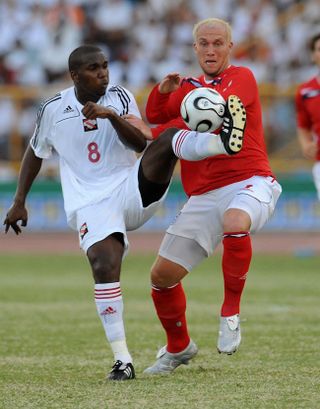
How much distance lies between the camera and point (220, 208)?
6.63 metres

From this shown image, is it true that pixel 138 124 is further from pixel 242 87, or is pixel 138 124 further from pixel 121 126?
pixel 242 87

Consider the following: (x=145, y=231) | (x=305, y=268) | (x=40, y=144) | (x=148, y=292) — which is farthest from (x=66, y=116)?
(x=145, y=231)

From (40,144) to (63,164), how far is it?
19 centimetres

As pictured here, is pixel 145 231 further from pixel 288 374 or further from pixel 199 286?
pixel 288 374

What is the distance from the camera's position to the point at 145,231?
63.8 ft

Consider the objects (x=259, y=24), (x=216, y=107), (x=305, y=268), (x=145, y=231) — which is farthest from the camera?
(x=259, y=24)

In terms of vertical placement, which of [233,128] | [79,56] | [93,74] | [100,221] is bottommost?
[100,221]

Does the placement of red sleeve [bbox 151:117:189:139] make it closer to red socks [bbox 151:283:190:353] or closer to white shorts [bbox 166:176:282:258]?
white shorts [bbox 166:176:282:258]

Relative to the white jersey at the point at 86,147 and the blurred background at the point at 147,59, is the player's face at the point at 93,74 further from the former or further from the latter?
the blurred background at the point at 147,59

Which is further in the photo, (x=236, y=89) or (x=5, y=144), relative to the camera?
(x=5, y=144)

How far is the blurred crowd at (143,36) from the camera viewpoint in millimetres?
20578

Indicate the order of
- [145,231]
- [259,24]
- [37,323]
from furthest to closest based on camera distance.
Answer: [259,24], [145,231], [37,323]

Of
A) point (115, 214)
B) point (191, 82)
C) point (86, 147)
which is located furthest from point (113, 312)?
point (191, 82)

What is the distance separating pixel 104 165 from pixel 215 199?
73 cm
